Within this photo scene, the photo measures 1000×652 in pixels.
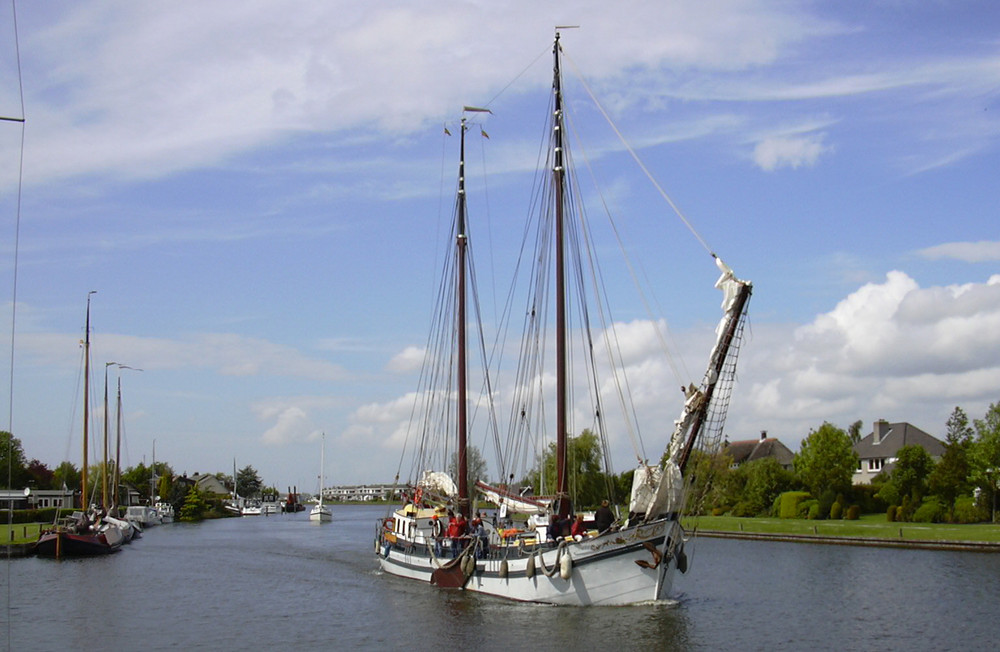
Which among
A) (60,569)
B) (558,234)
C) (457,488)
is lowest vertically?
(60,569)

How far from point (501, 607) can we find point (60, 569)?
116 ft

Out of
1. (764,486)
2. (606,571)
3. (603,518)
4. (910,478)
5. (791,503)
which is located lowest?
(791,503)

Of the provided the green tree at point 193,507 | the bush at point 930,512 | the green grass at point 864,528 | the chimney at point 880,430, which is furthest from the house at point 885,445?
the green tree at point 193,507

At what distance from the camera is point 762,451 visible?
14062cm

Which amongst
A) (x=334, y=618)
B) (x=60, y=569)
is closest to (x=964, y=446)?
(x=334, y=618)

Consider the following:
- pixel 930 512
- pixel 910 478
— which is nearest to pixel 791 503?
pixel 910 478

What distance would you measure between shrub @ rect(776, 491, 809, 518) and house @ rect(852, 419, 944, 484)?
2664 centimetres

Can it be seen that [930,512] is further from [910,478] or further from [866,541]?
[866,541]

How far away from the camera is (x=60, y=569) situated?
6125cm

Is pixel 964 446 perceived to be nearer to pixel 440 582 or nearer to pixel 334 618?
pixel 440 582

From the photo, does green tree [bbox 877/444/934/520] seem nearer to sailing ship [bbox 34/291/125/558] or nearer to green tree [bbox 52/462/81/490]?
sailing ship [bbox 34/291/125/558]

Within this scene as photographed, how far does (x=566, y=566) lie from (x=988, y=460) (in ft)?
145

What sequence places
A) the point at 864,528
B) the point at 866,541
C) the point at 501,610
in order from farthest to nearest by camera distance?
the point at 864,528 < the point at 866,541 < the point at 501,610

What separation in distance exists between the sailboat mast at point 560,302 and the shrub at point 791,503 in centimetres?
5020
